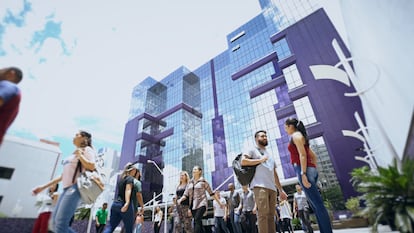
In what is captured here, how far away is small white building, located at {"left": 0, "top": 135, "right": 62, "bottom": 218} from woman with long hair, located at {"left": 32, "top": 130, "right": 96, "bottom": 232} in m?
0.22

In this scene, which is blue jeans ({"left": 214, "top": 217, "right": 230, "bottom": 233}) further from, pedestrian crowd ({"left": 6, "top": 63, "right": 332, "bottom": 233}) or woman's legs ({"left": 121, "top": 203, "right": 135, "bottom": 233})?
woman's legs ({"left": 121, "top": 203, "right": 135, "bottom": 233})

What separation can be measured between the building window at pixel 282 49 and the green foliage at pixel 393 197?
76.1 feet

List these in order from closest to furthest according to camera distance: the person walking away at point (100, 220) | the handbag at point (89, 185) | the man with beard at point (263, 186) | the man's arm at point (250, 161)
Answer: the handbag at point (89, 185), the man with beard at point (263, 186), the man's arm at point (250, 161), the person walking away at point (100, 220)

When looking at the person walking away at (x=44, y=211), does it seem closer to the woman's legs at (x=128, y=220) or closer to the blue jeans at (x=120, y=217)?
the blue jeans at (x=120, y=217)

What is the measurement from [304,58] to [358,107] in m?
7.50

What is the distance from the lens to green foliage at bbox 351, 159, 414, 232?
1.99m

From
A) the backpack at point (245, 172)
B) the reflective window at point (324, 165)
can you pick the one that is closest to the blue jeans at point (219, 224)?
the backpack at point (245, 172)

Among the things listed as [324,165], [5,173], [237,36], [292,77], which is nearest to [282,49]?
[292,77]

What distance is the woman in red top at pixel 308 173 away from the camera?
2537 mm

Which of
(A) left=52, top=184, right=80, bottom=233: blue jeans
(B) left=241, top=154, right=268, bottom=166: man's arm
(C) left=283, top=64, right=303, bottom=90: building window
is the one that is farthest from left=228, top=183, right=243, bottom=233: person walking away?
(C) left=283, top=64, right=303, bottom=90: building window

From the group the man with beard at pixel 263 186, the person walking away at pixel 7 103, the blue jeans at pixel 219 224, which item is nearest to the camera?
the person walking away at pixel 7 103

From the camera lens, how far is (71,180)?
7.39ft

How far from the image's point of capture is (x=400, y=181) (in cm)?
214

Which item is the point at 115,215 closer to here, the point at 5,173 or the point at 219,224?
the point at 5,173
